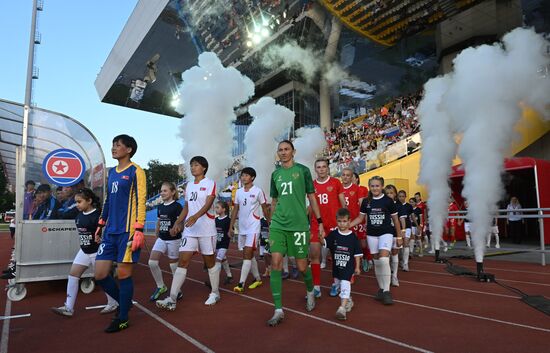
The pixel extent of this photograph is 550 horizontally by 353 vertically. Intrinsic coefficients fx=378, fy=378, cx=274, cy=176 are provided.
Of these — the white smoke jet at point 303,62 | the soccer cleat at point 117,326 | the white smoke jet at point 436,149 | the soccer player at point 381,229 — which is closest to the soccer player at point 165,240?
the soccer cleat at point 117,326

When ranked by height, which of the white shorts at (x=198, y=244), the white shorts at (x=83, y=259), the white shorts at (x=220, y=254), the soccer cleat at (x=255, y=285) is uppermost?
the white shorts at (x=198, y=244)

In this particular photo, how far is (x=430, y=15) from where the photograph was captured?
25.0m

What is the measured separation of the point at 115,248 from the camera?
4211 millimetres

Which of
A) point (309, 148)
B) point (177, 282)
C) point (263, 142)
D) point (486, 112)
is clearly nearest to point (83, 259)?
point (177, 282)

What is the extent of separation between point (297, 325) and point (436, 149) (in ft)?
31.6

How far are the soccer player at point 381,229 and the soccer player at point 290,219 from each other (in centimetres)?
112

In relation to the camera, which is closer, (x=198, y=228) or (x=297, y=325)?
(x=297, y=325)

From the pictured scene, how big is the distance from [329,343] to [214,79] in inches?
723

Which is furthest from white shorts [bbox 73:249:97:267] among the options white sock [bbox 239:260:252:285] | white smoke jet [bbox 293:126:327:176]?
white smoke jet [bbox 293:126:327:176]

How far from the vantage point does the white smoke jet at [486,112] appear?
A: 697 centimetres

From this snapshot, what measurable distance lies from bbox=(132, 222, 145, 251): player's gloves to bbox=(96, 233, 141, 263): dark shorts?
0.08 m

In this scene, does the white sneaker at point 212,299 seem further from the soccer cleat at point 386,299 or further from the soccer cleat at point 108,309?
the soccer cleat at point 386,299

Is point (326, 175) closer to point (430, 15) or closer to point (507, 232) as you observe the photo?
point (507, 232)

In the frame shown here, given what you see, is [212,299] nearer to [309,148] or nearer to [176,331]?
[176,331]
